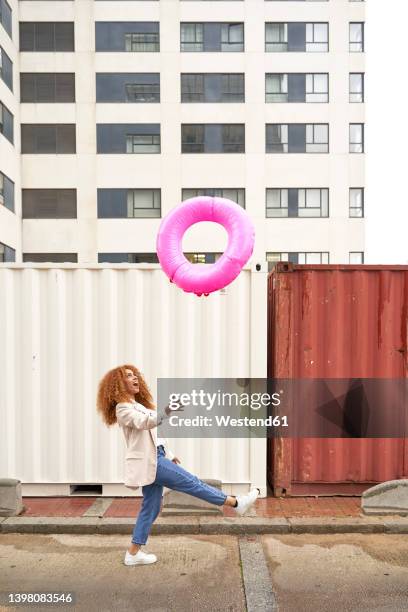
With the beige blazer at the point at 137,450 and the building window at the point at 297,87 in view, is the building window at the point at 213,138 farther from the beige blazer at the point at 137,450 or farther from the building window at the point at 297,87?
the beige blazer at the point at 137,450

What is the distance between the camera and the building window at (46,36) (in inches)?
1005

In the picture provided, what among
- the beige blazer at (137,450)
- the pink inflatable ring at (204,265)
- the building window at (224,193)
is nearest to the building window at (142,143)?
the building window at (224,193)

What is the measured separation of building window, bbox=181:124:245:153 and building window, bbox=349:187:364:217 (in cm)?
627

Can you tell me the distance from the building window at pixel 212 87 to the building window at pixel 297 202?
5.43 m

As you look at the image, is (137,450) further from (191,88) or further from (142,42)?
(142,42)

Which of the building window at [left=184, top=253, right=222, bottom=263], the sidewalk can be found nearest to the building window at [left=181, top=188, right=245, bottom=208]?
the building window at [left=184, top=253, right=222, bottom=263]

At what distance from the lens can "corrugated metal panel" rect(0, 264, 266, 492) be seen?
19.0ft

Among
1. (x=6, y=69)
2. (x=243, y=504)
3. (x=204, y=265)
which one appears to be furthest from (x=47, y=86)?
(x=243, y=504)

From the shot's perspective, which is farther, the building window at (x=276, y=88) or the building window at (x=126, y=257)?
the building window at (x=276, y=88)

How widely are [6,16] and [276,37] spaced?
45.6 feet

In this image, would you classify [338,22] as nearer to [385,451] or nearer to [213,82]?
[213,82]

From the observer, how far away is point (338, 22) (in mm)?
25859

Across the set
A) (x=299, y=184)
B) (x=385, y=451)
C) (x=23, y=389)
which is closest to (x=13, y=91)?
(x=299, y=184)

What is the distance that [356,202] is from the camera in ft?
85.3
